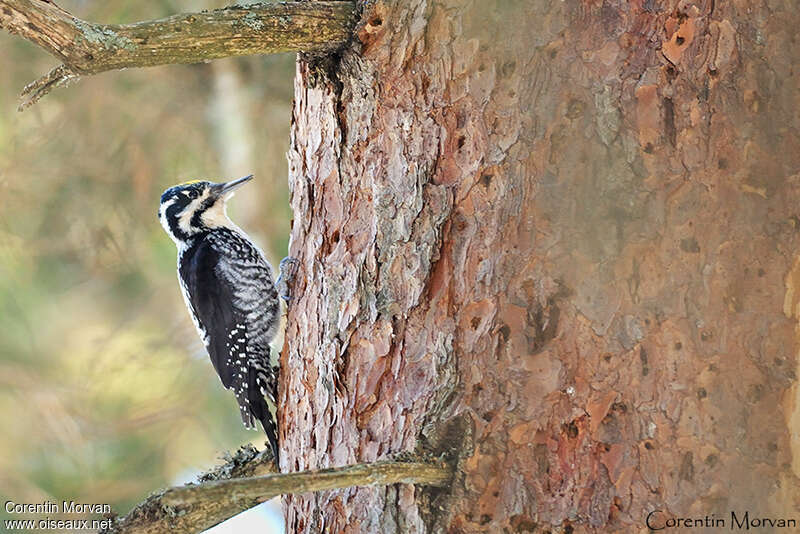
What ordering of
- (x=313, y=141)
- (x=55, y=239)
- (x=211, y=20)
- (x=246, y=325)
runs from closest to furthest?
(x=211, y=20) < (x=313, y=141) < (x=246, y=325) < (x=55, y=239)

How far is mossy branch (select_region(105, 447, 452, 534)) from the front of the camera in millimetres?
1496

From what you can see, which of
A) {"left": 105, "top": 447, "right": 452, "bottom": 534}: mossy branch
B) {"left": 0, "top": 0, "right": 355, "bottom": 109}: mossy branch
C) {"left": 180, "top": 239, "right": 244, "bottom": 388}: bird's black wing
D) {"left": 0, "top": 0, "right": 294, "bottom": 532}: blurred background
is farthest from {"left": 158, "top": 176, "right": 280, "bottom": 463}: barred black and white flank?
{"left": 0, "top": 0, "right": 355, "bottom": 109}: mossy branch

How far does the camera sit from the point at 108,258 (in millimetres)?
3807

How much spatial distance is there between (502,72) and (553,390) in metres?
0.64

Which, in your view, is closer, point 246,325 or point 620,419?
point 620,419

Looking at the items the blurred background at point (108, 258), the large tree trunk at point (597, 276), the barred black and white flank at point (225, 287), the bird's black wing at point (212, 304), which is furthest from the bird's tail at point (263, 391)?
the large tree trunk at point (597, 276)

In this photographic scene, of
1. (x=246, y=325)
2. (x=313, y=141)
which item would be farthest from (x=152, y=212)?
(x=313, y=141)

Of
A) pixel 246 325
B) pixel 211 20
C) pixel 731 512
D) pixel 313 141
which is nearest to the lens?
pixel 731 512

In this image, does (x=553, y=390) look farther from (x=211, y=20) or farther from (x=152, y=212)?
(x=152, y=212)

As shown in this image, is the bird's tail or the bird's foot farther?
the bird's tail

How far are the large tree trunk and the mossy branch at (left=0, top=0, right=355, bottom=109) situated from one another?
0.29m

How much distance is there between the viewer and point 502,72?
1932mm

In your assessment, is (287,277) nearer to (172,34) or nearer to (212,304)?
(212,304)

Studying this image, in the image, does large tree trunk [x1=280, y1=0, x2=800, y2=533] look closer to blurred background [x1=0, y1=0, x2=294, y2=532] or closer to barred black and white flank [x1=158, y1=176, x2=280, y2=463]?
barred black and white flank [x1=158, y1=176, x2=280, y2=463]
